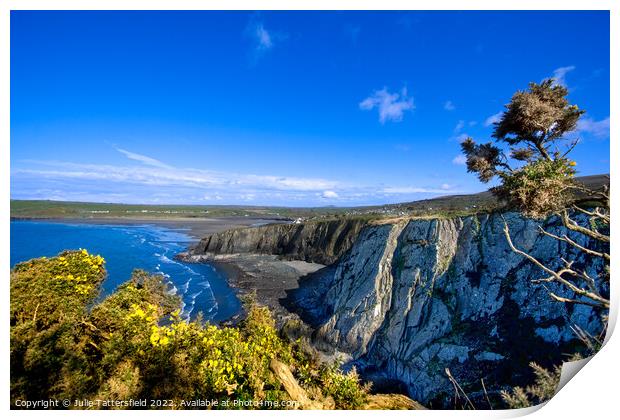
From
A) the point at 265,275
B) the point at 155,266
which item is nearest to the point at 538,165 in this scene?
the point at 265,275

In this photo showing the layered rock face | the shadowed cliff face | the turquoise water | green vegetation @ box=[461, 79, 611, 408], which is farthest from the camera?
the layered rock face

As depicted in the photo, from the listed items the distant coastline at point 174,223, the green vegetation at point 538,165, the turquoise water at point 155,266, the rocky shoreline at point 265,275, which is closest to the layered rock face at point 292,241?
the rocky shoreline at point 265,275

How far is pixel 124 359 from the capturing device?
452cm

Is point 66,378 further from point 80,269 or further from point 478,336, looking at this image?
point 478,336

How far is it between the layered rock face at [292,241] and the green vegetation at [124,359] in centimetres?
3869

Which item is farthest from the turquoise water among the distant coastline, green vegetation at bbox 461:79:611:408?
green vegetation at bbox 461:79:611:408

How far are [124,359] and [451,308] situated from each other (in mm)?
13500

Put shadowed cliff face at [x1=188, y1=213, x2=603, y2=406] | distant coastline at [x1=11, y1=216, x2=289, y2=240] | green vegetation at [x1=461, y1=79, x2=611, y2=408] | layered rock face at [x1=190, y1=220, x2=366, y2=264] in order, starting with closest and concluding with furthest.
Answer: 1. green vegetation at [x1=461, y1=79, x2=611, y2=408]
2. shadowed cliff face at [x1=188, y1=213, x2=603, y2=406]
3. layered rock face at [x1=190, y1=220, x2=366, y2=264]
4. distant coastline at [x1=11, y1=216, x2=289, y2=240]

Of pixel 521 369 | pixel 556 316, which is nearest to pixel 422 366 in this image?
pixel 521 369

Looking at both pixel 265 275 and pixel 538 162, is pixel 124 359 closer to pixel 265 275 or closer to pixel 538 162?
pixel 538 162

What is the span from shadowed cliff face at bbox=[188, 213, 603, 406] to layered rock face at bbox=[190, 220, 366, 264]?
70.3 ft

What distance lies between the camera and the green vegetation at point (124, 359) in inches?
173

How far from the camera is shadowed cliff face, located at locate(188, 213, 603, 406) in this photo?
10.9 m

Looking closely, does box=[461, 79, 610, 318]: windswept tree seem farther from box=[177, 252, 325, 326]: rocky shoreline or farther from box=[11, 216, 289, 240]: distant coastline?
box=[11, 216, 289, 240]: distant coastline
